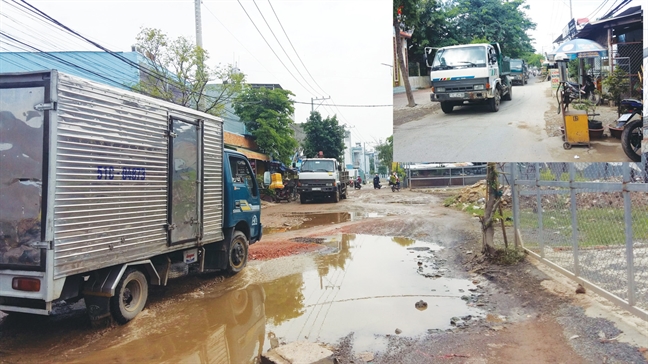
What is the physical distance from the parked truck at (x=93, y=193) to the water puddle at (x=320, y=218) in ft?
25.5

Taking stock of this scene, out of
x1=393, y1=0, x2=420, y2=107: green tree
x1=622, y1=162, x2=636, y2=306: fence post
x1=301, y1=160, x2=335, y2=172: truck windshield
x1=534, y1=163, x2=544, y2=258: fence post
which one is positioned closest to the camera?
x1=393, y1=0, x2=420, y2=107: green tree

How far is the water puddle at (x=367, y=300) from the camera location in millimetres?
5371

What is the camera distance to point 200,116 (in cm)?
726

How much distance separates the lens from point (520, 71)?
12.3 feet

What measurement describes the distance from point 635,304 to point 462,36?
10.2 ft

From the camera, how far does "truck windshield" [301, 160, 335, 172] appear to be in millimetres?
24781

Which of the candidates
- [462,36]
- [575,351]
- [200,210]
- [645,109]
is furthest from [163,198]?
[645,109]

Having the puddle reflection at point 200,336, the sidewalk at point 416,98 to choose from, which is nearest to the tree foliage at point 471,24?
the sidewalk at point 416,98

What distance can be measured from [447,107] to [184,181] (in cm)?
393

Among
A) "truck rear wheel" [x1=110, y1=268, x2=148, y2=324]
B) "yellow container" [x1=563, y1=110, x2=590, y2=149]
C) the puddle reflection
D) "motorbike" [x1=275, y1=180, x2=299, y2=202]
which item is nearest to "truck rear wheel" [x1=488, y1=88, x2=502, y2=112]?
"yellow container" [x1=563, y1=110, x2=590, y2=149]

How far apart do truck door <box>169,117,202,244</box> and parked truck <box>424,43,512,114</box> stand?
145 inches

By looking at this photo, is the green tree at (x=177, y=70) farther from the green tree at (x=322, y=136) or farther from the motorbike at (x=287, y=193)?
the green tree at (x=322, y=136)

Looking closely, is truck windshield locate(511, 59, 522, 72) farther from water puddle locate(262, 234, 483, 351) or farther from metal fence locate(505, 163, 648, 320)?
water puddle locate(262, 234, 483, 351)

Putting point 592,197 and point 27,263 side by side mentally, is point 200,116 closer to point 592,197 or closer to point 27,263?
point 27,263
